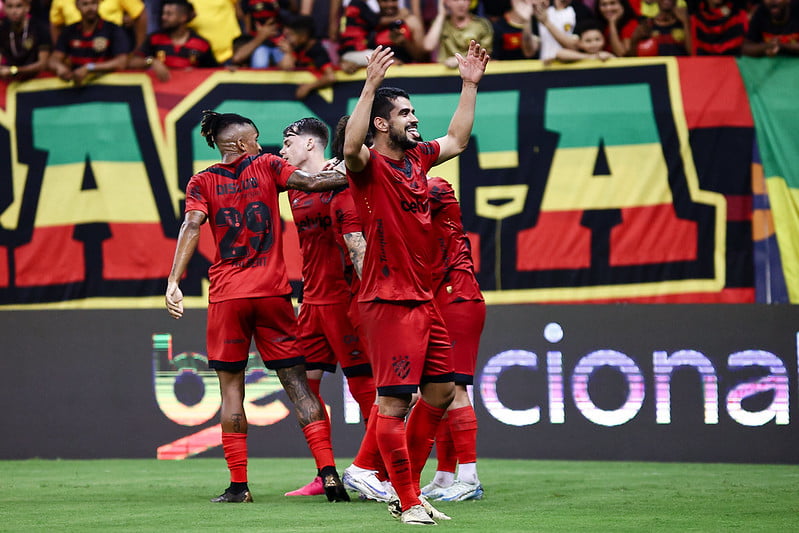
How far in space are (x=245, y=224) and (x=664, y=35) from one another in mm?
6350

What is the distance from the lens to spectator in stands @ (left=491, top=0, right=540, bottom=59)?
473 inches

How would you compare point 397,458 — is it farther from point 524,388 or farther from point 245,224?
point 524,388

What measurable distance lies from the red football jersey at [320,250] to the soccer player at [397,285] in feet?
5.14

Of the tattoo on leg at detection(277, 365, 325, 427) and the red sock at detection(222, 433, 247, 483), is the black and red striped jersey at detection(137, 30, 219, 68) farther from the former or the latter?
the red sock at detection(222, 433, 247, 483)

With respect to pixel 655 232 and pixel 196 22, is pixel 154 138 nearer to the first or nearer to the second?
pixel 196 22

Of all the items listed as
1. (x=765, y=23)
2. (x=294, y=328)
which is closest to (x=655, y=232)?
(x=765, y=23)

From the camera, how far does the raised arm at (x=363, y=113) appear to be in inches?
218

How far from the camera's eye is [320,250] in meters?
7.60

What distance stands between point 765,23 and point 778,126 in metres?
1.46

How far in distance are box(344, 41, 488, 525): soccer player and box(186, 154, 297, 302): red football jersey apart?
140 centimetres

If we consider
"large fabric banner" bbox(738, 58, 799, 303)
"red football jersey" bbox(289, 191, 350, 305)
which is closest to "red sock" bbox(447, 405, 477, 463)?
"red football jersey" bbox(289, 191, 350, 305)

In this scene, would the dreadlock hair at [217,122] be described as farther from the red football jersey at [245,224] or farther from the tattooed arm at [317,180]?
the tattooed arm at [317,180]

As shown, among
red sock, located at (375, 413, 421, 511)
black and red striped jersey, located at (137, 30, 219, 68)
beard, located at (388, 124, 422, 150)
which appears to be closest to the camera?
red sock, located at (375, 413, 421, 511)

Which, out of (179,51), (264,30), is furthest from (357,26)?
(179,51)
